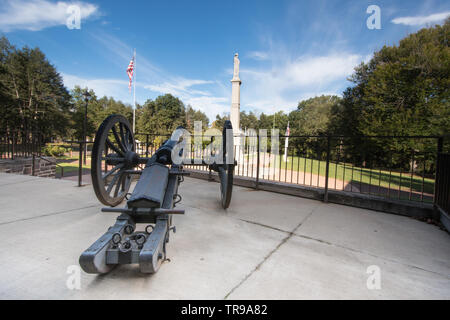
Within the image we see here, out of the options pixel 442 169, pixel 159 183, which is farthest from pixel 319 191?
pixel 159 183

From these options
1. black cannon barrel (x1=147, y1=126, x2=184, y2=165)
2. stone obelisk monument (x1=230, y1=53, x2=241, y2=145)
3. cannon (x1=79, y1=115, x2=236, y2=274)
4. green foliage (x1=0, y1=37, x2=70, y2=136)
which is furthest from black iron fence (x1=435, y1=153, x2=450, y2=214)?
green foliage (x1=0, y1=37, x2=70, y2=136)

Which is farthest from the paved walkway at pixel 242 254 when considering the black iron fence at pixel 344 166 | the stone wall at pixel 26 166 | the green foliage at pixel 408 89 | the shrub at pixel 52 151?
the shrub at pixel 52 151

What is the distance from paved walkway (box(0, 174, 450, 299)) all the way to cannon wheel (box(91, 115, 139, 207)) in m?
0.44

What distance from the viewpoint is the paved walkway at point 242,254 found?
1654 millimetres

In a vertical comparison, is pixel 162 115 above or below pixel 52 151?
above

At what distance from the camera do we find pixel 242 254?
221 cm

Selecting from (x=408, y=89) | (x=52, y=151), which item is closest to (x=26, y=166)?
(x=52, y=151)

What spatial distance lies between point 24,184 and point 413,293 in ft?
21.4

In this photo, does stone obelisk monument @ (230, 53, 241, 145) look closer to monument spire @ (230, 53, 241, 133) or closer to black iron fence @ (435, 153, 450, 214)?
monument spire @ (230, 53, 241, 133)

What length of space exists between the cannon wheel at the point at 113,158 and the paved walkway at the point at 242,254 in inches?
17.5

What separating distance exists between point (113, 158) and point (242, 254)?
194cm

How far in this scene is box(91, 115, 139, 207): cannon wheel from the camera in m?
2.34

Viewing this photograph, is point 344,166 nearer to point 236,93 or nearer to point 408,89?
point 236,93

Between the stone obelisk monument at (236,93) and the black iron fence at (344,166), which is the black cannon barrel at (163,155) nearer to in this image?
the black iron fence at (344,166)
